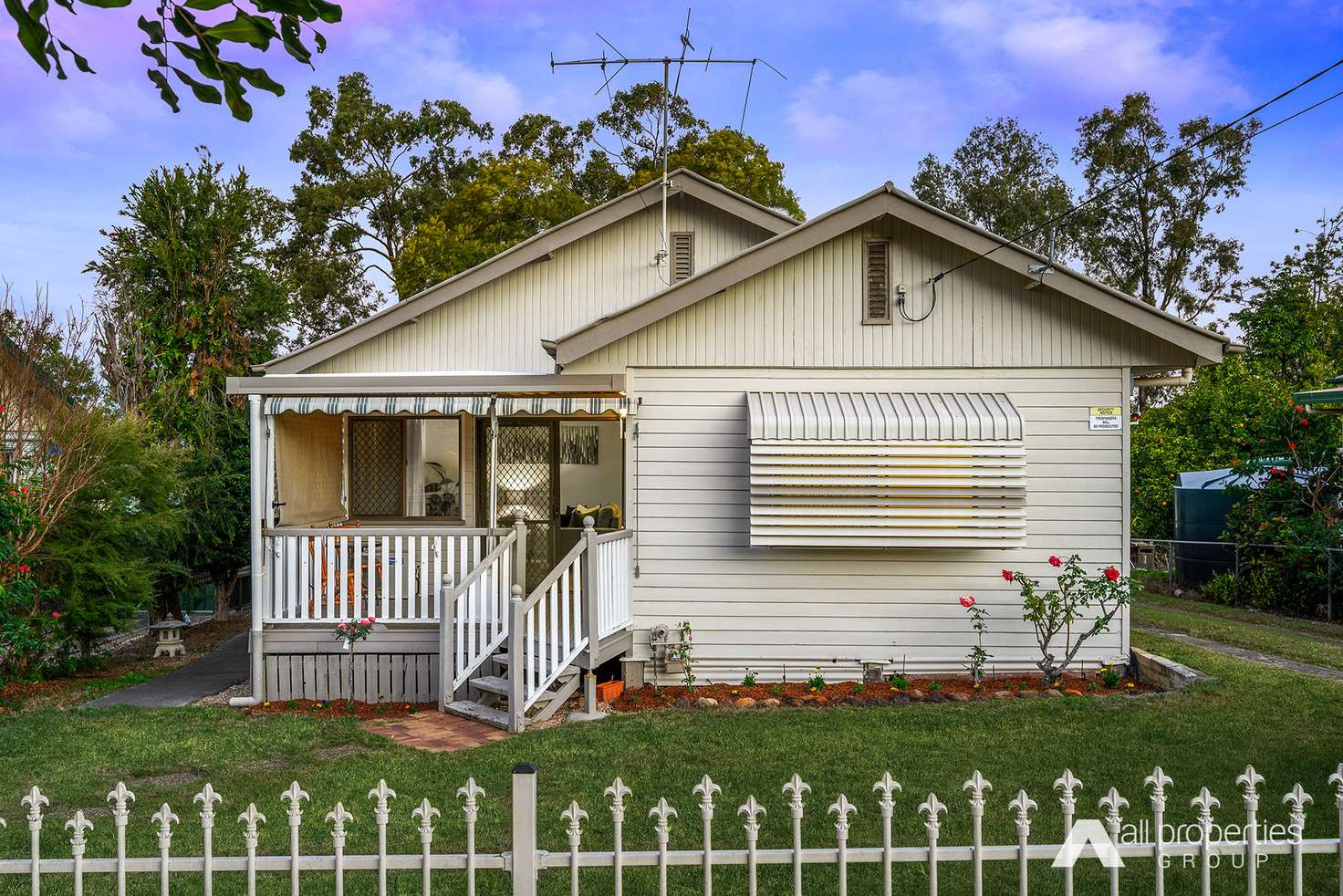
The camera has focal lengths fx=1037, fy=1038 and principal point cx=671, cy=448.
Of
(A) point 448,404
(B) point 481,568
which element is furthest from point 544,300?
(B) point 481,568

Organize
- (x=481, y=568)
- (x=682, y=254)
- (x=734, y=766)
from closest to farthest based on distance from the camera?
(x=734, y=766), (x=481, y=568), (x=682, y=254)

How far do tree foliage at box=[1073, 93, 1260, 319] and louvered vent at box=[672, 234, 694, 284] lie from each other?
25.7m

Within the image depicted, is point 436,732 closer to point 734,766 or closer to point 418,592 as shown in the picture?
point 734,766

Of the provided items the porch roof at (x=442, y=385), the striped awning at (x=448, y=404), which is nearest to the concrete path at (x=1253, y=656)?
the striped awning at (x=448, y=404)

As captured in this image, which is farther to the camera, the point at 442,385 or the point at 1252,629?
the point at 1252,629

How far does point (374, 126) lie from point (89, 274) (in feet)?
62.2

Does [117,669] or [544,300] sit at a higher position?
[544,300]

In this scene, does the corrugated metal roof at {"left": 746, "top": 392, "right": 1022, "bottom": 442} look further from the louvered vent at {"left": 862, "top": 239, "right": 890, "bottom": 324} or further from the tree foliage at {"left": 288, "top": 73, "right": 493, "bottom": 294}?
the tree foliage at {"left": 288, "top": 73, "right": 493, "bottom": 294}

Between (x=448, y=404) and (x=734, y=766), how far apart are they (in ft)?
16.0

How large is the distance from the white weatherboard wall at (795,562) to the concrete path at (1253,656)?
1.77 m

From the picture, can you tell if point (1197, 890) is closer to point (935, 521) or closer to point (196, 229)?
point (935, 521)

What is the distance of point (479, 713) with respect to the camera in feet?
29.1

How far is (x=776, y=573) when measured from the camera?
10.2 m

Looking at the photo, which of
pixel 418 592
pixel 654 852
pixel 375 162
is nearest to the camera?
pixel 654 852
